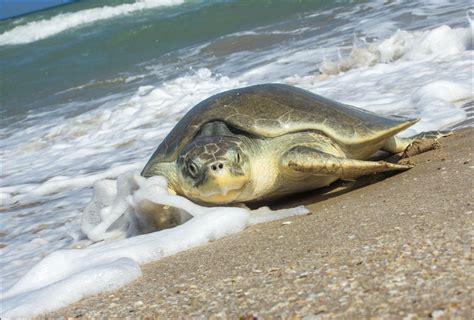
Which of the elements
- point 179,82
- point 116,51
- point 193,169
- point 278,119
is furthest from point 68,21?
point 193,169

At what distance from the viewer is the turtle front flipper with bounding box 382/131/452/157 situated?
4.07 metres

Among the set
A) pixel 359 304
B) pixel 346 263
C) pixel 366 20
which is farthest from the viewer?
pixel 366 20

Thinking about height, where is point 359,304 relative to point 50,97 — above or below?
above

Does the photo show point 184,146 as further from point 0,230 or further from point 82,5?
point 82,5

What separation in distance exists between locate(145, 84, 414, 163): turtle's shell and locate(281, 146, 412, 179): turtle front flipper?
0.71ft

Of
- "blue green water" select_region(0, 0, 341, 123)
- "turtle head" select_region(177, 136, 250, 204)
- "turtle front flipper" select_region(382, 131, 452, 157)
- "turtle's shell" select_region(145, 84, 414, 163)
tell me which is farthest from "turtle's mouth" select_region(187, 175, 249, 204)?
"blue green water" select_region(0, 0, 341, 123)

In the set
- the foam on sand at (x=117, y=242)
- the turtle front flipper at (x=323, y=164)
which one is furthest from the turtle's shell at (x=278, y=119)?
the foam on sand at (x=117, y=242)

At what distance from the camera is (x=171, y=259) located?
111 inches

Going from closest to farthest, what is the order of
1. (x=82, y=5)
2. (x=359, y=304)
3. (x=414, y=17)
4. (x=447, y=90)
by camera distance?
(x=359, y=304) → (x=447, y=90) → (x=414, y=17) → (x=82, y=5)

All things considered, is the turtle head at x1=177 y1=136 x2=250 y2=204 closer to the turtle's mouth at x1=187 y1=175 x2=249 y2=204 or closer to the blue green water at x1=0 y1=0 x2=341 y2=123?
the turtle's mouth at x1=187 y1=175 x2=249 y2=204

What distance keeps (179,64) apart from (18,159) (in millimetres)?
4755

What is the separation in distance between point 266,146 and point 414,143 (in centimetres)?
111

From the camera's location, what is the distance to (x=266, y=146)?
3.56m

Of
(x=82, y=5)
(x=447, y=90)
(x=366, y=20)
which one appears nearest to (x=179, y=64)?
(x=366, y=20)
